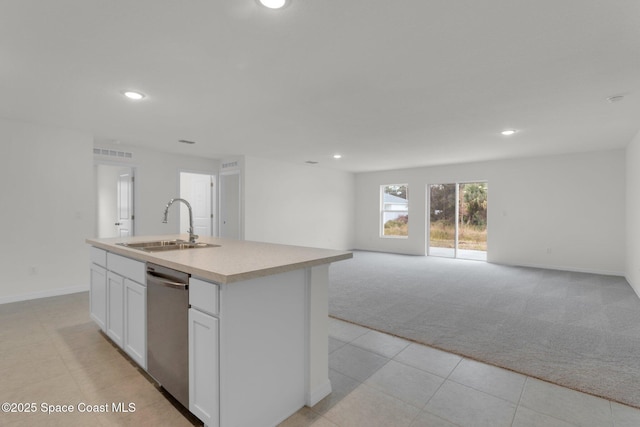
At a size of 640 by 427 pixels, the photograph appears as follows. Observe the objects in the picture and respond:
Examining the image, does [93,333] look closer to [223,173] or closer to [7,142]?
[7,142]

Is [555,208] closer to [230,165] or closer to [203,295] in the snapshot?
[230,165]

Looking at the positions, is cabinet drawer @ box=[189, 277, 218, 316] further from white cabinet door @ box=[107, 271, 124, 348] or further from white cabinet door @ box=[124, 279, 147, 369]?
white cabinet door @ box=[107, 271, 124, 348]

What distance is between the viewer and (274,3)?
173cm

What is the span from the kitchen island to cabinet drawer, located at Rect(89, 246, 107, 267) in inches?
26.6

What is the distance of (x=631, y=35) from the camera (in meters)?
2.01

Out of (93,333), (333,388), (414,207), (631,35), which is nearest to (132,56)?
(93,333)

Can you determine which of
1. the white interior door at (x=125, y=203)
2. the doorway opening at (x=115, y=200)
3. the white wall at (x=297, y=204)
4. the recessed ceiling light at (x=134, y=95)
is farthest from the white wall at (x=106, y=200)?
the recessed ceiling light at (x=134, y=95)

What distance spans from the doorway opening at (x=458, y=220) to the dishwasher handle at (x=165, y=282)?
23.6 feet

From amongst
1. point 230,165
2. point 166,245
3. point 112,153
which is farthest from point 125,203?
point 166,245

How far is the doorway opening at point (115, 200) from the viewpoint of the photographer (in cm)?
563

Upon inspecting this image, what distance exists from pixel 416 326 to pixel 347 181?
253 inches

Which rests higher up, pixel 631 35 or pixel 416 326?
pixel 631 35

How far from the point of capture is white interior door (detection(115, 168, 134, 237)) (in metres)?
5.61

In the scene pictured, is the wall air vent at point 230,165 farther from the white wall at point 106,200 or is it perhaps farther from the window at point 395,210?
the window at point 395,210
